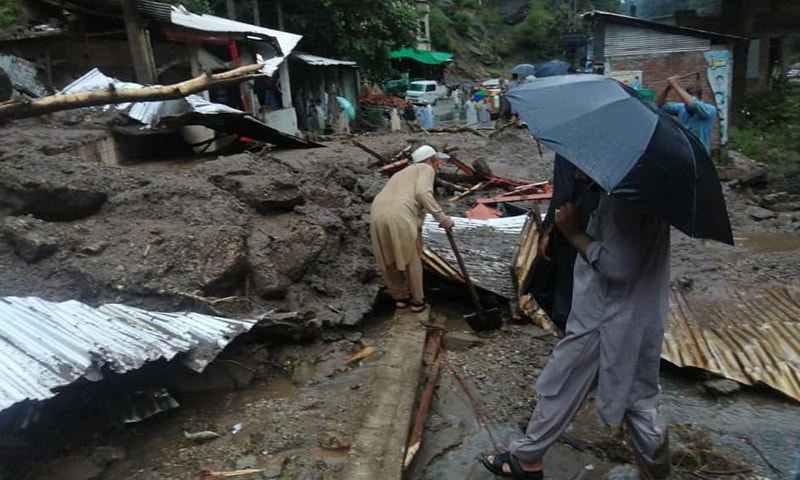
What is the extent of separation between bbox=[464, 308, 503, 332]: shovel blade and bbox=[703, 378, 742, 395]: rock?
68.8 inches

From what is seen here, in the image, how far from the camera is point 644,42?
14219 mm

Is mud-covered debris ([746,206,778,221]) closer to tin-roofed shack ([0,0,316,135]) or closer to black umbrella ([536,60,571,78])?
black umbrella ([536,60,571,78])

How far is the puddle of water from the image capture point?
7266mm

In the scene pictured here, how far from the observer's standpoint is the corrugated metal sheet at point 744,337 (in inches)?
156


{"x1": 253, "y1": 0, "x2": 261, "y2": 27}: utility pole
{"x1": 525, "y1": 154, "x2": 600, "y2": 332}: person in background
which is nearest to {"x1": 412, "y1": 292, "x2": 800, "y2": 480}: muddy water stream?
{"x1": 525, "y1": 154, "x2": 600, "y2": 332}: person in background

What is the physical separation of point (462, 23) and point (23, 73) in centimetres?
4270

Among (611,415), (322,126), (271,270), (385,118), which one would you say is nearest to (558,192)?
(611,415)

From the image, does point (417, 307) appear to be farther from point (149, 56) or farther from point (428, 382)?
point (149, 56)

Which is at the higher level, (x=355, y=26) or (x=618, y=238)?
(x=355, y=26)

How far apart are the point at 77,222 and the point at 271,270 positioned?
165cm

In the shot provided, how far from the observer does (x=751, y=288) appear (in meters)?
5.53

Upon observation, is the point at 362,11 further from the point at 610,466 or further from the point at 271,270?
the point at 610,466

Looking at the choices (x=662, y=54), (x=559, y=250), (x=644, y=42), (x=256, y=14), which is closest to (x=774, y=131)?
(x=662, y=54)

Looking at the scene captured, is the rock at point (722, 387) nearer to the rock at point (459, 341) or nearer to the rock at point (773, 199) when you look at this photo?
the rock at point (459, 341)
